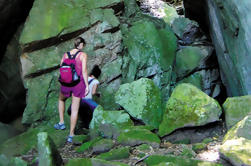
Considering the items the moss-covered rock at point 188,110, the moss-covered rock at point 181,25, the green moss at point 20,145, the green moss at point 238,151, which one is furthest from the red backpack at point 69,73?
the moss-covered rock at point 181,25

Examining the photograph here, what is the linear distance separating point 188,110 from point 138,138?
0.91 meters

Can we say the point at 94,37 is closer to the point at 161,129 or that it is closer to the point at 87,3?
the point at 87,3

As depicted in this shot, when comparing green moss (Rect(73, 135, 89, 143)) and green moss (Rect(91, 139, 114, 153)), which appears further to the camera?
green moss (Rect(73, 135, 89, 143))

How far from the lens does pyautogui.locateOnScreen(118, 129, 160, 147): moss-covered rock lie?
4000 mm

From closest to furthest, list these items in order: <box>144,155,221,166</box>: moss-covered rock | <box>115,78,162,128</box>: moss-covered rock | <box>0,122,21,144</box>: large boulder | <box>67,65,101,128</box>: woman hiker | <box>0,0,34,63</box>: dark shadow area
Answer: <box>144,155,221,166</box>: moss-covered rock
<box>115,78,162,128</box>: moss-covered rock
<box>67,65,101,128</box>: woman hiker
<box>0,122,21,144</box>: large boulder
<box>0,0,34,63</box>: dark shadow area

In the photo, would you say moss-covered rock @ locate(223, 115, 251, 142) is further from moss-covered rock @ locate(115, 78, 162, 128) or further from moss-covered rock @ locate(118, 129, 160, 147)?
moss-covered rock @ locate(115, 78, 162, 128)

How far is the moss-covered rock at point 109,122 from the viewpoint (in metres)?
4.80

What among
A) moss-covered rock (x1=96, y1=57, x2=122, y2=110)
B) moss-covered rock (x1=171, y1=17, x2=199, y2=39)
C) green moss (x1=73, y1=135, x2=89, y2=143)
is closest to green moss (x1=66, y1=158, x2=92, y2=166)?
green moss (x1=73, y1=135, x2=89, y2=143)

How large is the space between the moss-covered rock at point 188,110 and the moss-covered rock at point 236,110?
0.50ft

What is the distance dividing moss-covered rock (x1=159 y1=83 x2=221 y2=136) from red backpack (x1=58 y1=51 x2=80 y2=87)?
1.83 metres

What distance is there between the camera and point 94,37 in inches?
305

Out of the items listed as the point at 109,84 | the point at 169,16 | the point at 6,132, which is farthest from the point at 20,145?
the point at 169,16

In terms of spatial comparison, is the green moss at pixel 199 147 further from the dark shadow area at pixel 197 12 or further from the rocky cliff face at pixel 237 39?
the dark shadow area at pixel 197 12

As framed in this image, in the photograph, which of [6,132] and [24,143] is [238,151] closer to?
[24,143]
